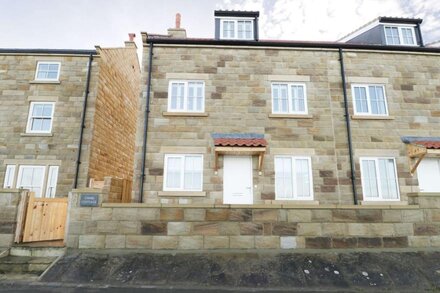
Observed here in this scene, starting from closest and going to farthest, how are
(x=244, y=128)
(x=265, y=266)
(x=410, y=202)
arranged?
(x=265, y=266) < (x=410, y=202) < (x=244, y=128)

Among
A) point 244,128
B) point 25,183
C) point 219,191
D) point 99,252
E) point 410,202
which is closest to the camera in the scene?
point 99,252

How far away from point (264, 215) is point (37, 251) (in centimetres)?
Result: 660

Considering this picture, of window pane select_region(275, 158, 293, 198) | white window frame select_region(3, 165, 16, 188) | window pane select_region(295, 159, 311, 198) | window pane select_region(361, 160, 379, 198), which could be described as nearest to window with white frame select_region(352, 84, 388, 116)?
window pane select_region(361, 160, 379, 198)

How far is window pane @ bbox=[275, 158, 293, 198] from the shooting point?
1058cm

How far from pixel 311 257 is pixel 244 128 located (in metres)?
5.88

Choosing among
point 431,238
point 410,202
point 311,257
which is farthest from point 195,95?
point 431,238

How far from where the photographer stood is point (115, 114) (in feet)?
52.6

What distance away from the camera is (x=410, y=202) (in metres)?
7.94

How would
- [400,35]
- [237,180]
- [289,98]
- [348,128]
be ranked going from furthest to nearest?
[400,35]
[289,98]
[348,128]
[237,180]

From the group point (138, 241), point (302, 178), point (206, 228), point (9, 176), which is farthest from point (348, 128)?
point (9, 176)

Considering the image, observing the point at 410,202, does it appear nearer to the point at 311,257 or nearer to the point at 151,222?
the point at 311,257

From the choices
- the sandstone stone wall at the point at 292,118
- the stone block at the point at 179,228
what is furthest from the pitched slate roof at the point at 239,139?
the stone block at the point at 179,228

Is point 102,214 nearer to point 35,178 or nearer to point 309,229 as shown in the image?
point 309,229

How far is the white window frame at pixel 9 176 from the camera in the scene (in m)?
12.6
